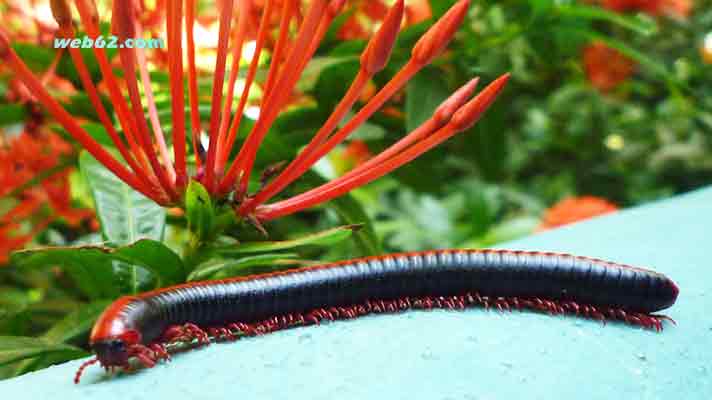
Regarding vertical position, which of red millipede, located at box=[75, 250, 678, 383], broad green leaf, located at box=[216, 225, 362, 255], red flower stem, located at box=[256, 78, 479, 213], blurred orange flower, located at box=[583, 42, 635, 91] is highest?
red flower stem, located at box=[256, 78, 479, 213]

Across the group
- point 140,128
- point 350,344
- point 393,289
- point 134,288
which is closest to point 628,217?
point 393,289

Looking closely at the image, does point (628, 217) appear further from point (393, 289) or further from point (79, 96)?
point (79, 96)

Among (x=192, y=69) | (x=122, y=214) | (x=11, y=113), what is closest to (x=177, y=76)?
(x=192, y=69)

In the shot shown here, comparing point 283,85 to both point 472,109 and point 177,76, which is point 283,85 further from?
point 472,109

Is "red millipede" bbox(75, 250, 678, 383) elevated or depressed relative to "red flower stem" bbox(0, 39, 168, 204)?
depressed

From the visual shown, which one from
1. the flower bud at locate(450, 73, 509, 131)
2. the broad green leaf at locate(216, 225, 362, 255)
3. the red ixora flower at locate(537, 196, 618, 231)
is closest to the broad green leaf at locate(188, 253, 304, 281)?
the broad green leaf at locate(216, 225, 362, 255)

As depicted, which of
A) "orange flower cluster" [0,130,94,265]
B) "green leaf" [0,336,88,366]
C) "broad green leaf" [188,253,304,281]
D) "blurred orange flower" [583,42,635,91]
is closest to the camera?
"green leaf" [0,336,88,366]

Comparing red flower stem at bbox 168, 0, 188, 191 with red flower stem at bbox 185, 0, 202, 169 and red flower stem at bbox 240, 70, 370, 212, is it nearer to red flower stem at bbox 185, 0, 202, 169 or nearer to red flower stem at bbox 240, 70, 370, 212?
red flower stem at bbox 185, 0, 202, 169
